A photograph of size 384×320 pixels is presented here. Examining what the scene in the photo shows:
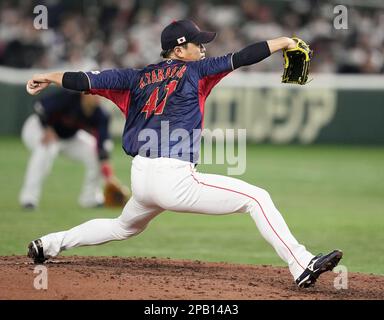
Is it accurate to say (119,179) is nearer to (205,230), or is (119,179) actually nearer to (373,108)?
(205,230)

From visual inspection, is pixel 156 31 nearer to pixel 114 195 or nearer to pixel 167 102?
pixel 114 195

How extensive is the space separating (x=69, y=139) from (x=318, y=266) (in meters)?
6.68

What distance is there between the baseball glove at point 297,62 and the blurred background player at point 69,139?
5.33 m

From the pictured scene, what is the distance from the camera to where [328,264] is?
6418 millimetres

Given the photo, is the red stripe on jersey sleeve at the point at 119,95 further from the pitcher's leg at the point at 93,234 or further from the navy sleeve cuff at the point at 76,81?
the pitcher's leg at the point at 93,234

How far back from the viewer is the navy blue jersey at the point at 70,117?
1206 cm

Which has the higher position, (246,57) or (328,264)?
(246,57)

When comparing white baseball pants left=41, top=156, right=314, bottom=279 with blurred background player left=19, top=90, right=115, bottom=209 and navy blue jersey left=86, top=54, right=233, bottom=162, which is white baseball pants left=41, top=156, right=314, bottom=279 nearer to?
navy blue jersey left=86, top=54, right=233, bottom=162

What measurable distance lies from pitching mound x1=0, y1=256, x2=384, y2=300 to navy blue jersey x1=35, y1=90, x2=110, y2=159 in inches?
176

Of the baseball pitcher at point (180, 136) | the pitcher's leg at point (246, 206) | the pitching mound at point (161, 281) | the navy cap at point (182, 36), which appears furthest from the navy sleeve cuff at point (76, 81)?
the pitching mound at point (161, 281)
